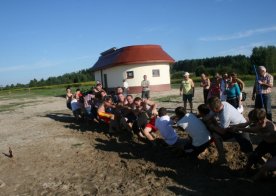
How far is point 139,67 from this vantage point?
28.1 meters

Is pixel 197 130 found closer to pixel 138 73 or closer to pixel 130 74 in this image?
pixel 138 73

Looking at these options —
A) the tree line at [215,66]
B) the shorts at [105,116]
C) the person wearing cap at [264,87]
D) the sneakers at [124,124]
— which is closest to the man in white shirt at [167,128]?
the sneakers at [124,124]

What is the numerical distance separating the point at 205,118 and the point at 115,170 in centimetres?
196

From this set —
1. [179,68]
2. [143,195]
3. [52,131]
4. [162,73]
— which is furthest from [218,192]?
[179,68]

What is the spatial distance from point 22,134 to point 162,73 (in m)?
19.4

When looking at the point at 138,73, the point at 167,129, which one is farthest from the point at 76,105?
the point at 138,73

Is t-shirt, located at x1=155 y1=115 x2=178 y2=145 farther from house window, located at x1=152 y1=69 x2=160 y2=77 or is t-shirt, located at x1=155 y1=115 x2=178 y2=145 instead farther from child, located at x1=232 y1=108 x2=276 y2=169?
house window, located at x1=152 y1=69 x2=160 y2=77

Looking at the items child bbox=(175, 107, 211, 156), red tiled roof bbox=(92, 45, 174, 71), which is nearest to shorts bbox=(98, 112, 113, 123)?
child bbox=(175, 107, 211, 156)

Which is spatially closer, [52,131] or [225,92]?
[225,92]

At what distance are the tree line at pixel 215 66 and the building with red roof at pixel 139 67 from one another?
40.5ft

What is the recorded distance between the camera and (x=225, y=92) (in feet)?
29.4

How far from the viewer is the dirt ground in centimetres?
506

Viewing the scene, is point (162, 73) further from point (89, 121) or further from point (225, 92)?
point (225, 92)

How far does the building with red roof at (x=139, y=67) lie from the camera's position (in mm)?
28016
